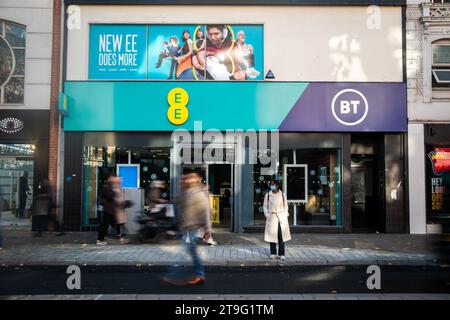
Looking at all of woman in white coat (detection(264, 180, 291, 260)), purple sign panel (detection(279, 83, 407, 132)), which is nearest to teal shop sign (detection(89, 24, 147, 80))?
purple sign panel (detection(279, 83, 407, 132))

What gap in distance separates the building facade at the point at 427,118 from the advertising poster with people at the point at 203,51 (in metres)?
5.32

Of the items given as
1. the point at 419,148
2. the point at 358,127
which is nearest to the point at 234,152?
the point at 358,127

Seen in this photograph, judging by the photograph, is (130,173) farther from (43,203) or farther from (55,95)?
(55,95)

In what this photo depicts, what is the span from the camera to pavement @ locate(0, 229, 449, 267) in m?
9.02

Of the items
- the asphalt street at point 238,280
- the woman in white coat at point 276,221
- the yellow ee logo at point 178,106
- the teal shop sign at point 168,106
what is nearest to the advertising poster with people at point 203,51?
the teal shop sign at point 168,106

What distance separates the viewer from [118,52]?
1423 centimetres

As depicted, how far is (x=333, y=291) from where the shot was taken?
666 centimetres

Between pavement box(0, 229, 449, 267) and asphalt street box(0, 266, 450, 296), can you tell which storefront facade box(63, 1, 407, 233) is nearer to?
pavement box(0, 229, 449, 267)

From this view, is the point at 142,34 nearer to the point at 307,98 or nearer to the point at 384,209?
the point at 307,98

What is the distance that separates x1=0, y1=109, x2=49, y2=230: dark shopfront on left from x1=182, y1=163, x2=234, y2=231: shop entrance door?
4.92 m

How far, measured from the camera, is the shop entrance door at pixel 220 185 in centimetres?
1409

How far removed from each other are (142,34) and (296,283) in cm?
1044

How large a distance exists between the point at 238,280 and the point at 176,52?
916cm

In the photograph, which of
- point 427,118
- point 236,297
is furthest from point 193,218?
point 427,118
